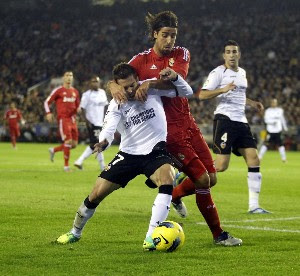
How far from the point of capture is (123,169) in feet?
27.2

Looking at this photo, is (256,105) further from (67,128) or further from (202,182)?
(67,128)

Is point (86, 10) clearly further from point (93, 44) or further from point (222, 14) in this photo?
point (222, 14)

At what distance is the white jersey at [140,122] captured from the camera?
8328 millimetres

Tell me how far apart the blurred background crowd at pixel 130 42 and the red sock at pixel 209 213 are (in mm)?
31057

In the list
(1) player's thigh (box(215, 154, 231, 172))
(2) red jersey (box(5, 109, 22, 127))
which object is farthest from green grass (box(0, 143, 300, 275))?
(2) red jersey (box(5, 109, 22, 127))

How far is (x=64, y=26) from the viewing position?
56.1m

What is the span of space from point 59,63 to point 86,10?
3874 millimetres

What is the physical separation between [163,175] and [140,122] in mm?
627

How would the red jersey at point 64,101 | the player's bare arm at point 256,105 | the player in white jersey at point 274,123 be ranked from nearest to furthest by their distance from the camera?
the player's bare arm at point 256,105, the red jersey at point 64,101, the player in white jersey at point 274,123

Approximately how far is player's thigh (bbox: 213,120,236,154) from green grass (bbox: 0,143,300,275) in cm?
95

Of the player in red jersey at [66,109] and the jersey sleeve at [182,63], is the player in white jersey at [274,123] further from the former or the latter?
the jersey sleeve at [182,63]

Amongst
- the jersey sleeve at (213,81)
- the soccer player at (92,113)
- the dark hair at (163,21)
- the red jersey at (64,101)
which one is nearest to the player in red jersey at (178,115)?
the dark hair at (163,21)

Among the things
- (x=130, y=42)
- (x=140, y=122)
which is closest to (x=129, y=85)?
(x=140, y=122)

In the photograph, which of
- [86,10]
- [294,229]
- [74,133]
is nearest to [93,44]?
[86,10]
